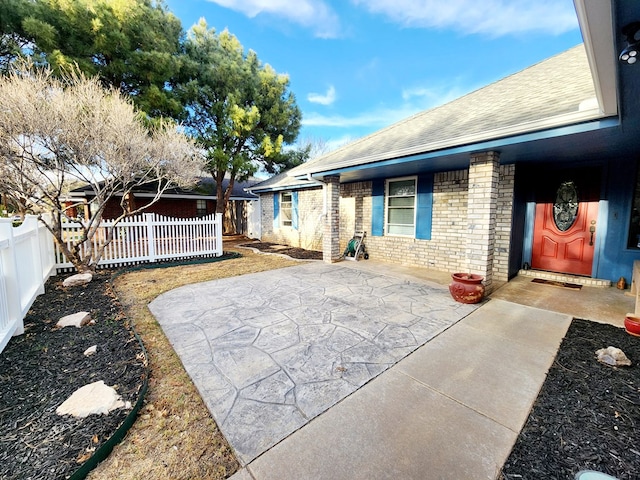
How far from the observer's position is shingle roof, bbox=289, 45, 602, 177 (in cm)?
358

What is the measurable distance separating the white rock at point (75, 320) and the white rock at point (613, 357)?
5.89 meters

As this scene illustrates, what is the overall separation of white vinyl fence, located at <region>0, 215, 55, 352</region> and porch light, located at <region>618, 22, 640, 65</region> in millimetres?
5610

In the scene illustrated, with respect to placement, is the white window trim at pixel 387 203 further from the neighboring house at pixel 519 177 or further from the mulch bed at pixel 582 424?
the mulch bed at pixel 582 424

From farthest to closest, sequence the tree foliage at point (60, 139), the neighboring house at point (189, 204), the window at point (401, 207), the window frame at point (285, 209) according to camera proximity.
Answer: the neighboring house at point (189, 204) → the window frame at point (285, 209) → the window at point (401, 207) → the tree foliage at point (60, 139)

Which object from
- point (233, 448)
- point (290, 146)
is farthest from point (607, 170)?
point (290, 146)

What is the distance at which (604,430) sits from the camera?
180 cm

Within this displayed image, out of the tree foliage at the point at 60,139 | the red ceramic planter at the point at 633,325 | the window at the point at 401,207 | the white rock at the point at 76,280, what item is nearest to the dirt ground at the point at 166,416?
the red ceramic planter at the point at 633,325

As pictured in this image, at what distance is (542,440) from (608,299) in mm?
4247

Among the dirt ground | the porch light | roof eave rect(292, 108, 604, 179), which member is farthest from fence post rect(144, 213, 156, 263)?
the porch light

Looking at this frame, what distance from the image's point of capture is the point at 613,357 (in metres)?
2.54

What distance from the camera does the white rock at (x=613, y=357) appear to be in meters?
2.50

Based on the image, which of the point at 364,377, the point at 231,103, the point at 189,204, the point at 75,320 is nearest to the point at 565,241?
the point at 364,377

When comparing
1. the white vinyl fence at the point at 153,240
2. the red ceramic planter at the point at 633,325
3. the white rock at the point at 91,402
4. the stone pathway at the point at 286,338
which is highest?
the white vinyl fence at the point at 153,240

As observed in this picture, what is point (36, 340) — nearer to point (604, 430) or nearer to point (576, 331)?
point (604, 430)
